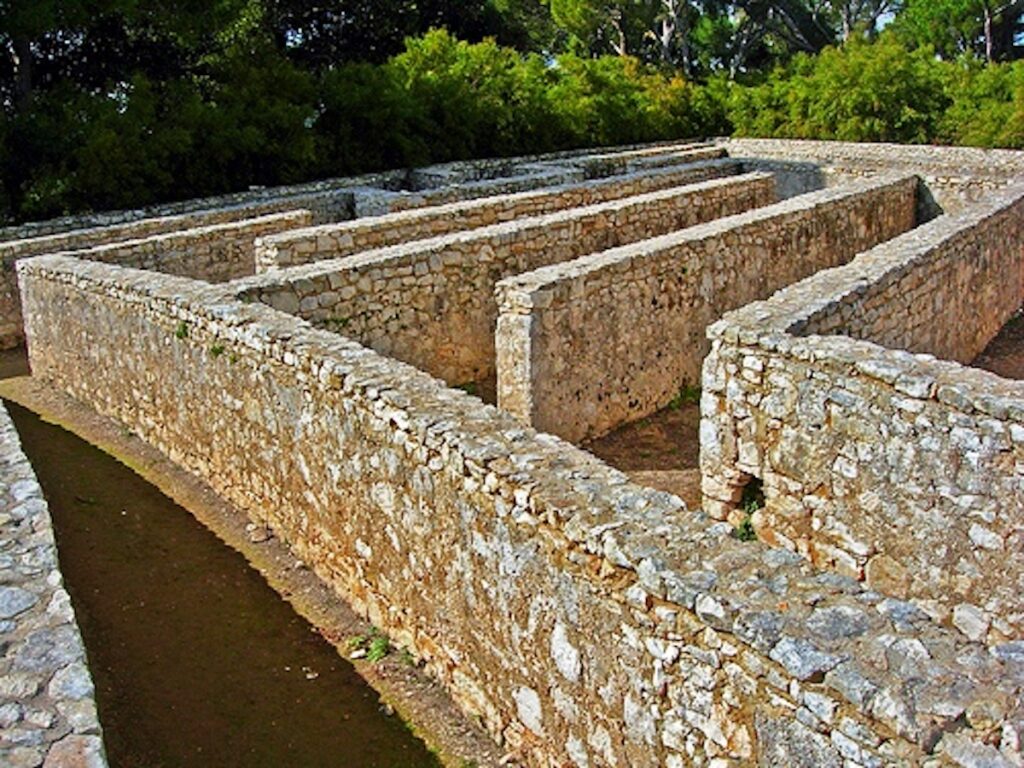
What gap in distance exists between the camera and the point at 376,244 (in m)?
11.6

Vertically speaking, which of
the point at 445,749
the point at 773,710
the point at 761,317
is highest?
the point at 761,317

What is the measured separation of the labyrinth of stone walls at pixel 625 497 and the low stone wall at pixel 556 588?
0.01m

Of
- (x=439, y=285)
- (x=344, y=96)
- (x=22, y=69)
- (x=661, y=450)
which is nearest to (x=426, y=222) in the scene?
(x=439, y=285)

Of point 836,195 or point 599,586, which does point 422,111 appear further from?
point 599,586

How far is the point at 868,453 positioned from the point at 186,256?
28.3ft

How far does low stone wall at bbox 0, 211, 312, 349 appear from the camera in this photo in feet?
39.3

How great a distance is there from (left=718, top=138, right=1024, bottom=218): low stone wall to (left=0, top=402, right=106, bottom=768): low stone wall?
46.8 feet

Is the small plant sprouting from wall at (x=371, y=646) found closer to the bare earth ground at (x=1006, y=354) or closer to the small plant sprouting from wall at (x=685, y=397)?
the small plant sprouting from wall at (x=685, y=397)

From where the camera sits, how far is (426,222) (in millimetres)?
12242

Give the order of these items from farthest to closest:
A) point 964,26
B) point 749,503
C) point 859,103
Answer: point 964,26, point 859,103, point 749,503

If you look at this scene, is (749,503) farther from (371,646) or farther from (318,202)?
(318,202)

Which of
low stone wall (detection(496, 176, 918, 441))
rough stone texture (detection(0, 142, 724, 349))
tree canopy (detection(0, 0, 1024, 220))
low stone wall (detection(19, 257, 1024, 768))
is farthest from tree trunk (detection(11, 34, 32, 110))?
low stone wall (detection(496, 176, 918, 441))

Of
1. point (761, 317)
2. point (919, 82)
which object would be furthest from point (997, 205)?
point (919, 82)

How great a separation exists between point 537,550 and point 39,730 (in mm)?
2032
